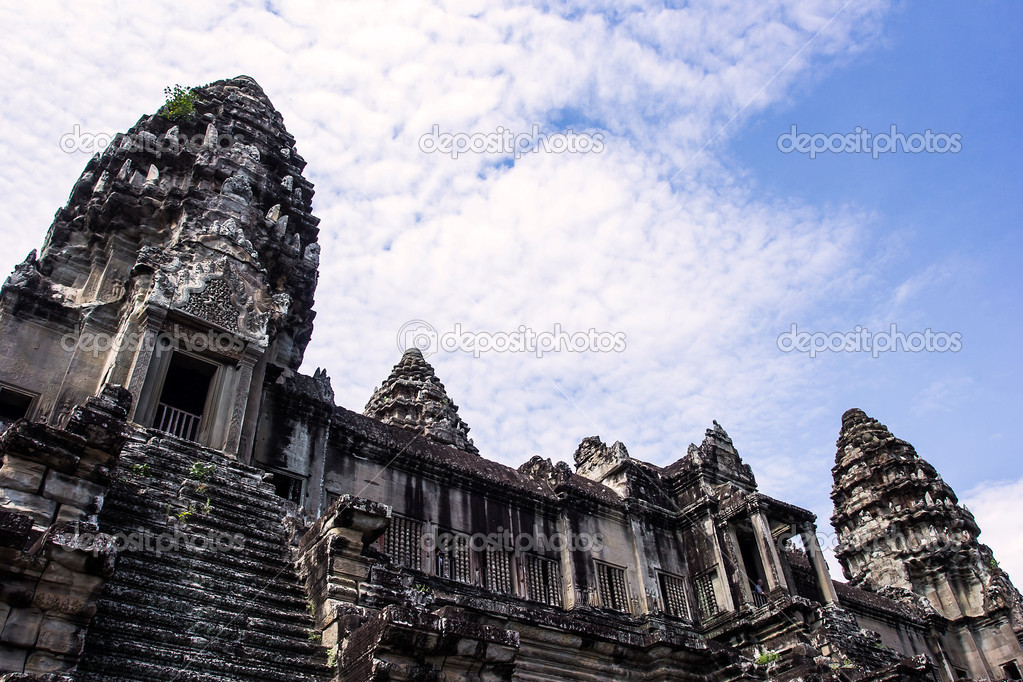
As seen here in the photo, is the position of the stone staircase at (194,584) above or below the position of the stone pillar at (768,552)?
below

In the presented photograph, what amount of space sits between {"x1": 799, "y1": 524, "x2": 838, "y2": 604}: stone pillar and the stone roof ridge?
41.8 ft

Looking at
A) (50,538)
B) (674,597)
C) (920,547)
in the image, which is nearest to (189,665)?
(50,538)

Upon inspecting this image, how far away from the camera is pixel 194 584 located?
26.8ft

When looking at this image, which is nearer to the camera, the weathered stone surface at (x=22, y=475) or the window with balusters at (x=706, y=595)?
the weathered stone surface at (x=22, y=475)

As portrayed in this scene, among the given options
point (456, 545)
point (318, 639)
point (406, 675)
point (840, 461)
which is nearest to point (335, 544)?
point (318, 639)

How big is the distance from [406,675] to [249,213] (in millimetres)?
10800

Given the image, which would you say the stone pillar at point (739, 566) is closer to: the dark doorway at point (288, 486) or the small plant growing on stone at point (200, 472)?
the dark doorway at point (288, 486)

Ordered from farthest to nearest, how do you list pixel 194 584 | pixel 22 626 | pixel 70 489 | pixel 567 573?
pixel 567 573, pixel 194 584, pixel 70 489, pixel 22 626

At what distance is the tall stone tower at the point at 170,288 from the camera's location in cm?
1195

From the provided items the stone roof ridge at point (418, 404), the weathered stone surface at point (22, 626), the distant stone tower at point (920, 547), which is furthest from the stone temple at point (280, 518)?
the stone roof ridge at point (418, 404)

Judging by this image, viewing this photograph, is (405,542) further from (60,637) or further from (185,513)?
(60,637)

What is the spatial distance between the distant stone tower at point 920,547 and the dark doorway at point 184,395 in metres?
23.3

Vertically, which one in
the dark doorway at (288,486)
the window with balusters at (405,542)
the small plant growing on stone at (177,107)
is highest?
the small plant growing on stone at (177,107)

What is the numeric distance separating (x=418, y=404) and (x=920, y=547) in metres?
19.0
